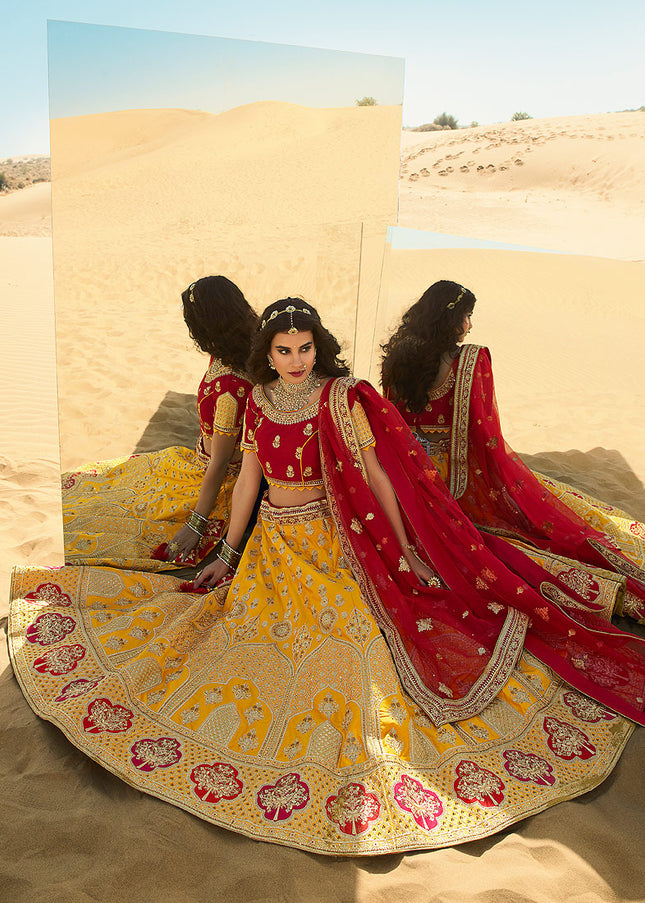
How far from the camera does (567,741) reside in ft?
8.57

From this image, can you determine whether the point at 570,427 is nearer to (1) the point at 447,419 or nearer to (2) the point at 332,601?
(1) the point at 447,419

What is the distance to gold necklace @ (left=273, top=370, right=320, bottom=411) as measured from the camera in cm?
311

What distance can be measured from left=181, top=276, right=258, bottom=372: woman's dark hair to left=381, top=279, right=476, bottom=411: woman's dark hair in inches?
33.2

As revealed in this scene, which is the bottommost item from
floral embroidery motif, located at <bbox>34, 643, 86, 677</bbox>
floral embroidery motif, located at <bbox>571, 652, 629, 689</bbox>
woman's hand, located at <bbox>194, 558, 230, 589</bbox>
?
floral embroidery motif, located at <bbox>34, 643, 86, 677</bbox>

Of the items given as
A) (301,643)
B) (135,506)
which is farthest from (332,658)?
(135,506)

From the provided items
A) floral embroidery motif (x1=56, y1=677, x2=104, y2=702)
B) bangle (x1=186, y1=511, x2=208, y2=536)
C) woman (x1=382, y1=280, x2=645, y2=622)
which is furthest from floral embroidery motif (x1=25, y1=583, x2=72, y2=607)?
woman (x1=382, y1=280, x2=645, y2=622)

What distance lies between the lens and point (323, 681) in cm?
273

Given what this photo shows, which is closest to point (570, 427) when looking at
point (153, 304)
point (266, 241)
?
point (266, 241)

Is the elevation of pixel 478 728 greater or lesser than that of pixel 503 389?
lesser

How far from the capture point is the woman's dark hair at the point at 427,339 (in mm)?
3826

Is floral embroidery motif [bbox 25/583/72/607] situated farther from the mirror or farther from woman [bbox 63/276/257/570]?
the mirror

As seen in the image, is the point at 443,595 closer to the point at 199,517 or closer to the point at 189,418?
the point at 199,517

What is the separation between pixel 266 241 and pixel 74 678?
2340mm

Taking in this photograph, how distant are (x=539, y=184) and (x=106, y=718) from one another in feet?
96.5
